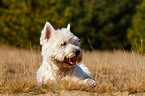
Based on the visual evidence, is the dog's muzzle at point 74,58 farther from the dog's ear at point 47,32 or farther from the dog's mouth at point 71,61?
the dog's ear at point 47,32

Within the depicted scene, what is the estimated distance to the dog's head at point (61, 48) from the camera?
471 cm

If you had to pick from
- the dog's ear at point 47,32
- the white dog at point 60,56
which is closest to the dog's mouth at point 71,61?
the white dog at point 60,56

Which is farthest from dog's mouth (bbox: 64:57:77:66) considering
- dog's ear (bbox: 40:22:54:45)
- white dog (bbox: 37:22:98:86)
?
dog's ear (bbox: 40:22:54:45)

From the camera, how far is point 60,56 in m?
4.76

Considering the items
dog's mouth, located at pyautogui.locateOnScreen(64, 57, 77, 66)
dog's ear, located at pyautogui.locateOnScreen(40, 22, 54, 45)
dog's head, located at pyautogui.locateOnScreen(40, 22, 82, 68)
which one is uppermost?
dog's ear, located at pyautogui.locateOnScreen(40, 22, 54, 45)

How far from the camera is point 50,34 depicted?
5.24 metres

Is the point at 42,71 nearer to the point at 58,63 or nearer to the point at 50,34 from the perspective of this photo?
the point at 58,63

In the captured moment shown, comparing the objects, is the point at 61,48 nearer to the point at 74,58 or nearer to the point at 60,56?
the point at 60,56

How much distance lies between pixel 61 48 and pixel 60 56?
19 centimetres

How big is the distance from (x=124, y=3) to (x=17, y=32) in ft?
67.4

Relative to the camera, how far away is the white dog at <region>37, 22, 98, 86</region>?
4.76 metres

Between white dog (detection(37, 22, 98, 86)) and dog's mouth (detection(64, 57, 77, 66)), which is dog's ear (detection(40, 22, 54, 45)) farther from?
dog's mouth (detection(64, 57, 77, 66))

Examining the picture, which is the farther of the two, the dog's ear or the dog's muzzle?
the dog's ear

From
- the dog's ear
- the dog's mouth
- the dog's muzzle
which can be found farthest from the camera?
the dog's ear
